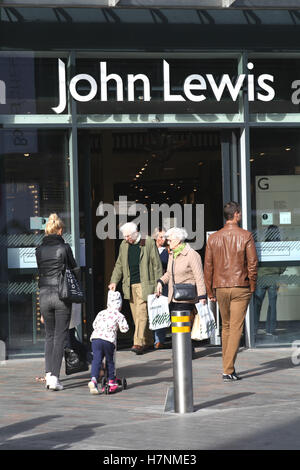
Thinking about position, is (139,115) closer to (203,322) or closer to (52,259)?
(203,322)

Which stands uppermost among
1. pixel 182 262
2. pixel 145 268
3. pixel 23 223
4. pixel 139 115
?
pixel 139 115

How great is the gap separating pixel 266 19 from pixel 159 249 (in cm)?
362

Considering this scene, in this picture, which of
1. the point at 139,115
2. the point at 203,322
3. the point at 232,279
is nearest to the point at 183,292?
the point at 232,279

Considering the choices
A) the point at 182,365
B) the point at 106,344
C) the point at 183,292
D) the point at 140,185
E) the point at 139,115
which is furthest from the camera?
the point at 140,185

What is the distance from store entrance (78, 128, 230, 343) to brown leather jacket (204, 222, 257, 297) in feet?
9.67

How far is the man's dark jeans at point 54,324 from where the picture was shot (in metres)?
9.66

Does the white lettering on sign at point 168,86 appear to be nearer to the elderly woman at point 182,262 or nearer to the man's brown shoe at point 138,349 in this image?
the elderly woman at point 182,262

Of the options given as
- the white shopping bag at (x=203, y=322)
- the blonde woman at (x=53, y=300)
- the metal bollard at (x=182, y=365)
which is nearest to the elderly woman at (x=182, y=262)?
the white shopping bag at (x=203, y=322)

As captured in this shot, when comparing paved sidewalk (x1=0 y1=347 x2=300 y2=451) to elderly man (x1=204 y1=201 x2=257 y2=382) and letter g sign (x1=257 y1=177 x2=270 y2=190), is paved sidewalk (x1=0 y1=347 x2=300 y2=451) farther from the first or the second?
letter g sign (x1=257 y1=177 x2=270 y2=190)

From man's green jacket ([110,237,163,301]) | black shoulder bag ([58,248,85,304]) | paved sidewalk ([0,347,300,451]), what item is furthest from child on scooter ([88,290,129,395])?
man's green jacket ([110,237,163,301])

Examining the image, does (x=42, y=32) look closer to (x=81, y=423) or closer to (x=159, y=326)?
(x=159, y=326)

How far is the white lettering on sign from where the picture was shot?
12352 millimetres

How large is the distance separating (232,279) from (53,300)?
75.9 inches

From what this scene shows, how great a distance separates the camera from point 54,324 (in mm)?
9883
